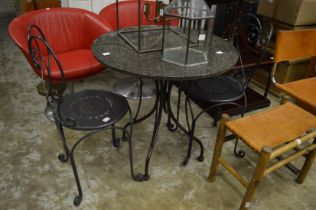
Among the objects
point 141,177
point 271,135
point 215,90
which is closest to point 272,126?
point 271,135

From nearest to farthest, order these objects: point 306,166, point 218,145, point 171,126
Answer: point 218,145
point 306,166
point 171,126

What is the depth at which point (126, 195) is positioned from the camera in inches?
64.7

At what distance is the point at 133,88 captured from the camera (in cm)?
268

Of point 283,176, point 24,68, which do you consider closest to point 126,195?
point 283,176

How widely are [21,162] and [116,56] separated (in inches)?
39.4

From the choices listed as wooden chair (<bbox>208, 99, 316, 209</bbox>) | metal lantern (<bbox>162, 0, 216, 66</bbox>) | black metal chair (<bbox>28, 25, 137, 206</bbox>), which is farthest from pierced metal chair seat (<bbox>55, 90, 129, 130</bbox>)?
wooden chair (<bbox>208, 99, 316, 209</bbox>)

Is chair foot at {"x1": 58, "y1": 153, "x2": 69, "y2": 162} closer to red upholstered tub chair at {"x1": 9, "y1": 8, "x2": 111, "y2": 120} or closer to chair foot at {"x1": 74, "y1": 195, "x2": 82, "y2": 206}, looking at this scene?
chair foot at {"x1": 74, "y1": 195, "x2": 82, "y2": 206}

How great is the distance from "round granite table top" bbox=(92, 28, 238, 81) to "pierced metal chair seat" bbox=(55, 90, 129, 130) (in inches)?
10.4

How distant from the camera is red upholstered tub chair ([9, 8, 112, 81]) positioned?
2.05 m

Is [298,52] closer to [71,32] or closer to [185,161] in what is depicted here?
[185,161]

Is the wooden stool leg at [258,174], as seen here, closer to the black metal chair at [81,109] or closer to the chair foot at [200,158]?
the chair foot at [200,158]

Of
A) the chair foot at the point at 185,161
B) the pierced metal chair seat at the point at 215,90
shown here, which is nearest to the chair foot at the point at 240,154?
the chair foot at the point at 185,161

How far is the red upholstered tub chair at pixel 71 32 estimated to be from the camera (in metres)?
2.05

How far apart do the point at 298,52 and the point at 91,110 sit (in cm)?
142
